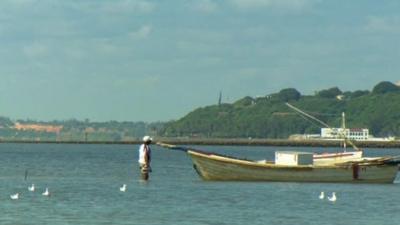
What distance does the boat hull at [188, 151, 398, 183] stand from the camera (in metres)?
66.7

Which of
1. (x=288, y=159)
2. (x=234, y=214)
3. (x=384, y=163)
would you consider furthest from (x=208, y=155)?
(x=234, y=214)

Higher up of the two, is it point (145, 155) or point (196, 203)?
point (145, 155)

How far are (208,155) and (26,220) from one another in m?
24.9

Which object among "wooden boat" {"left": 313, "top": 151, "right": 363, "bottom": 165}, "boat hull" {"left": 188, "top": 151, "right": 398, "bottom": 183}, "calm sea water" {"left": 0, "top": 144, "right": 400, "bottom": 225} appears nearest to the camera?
"calm sea water" {"left": 0, "top": 144, "right": 400, "bottom": 225}

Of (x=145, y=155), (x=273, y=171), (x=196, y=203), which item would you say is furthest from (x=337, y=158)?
(x=196, y=203)

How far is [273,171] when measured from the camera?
6694cm

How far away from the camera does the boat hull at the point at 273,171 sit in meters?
66.7

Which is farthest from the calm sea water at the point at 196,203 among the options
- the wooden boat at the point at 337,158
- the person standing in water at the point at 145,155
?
the wooden boat at the point at 337,158

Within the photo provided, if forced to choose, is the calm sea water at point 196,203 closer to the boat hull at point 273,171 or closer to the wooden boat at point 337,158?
the boat hull at point 273,171

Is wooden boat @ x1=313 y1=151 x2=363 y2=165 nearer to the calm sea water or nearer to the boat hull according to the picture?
the boat hull

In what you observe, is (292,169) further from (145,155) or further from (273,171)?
(145,155)

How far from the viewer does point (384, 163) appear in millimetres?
68438

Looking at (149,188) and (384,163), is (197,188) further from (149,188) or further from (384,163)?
(384,163)

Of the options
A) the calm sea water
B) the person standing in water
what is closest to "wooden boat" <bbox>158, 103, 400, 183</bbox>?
the calm sea water
